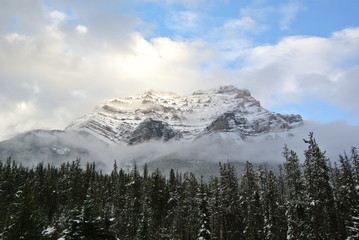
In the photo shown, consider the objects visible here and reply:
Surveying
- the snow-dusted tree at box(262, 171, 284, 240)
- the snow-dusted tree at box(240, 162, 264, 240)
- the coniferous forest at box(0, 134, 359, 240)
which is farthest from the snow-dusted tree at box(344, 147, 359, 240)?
the snow-dusted tree at box(240, 162, 264, 240)

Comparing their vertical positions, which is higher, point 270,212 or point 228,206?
point 228,206

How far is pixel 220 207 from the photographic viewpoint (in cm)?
6138

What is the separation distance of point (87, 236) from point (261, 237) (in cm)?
4109

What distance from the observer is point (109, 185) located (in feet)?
373

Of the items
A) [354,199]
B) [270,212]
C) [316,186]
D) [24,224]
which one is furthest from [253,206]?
[24,224]

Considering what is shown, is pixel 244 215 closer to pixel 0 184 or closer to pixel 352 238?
pixel 352 238

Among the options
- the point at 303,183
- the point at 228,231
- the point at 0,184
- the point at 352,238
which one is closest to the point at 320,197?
the point at 303,183

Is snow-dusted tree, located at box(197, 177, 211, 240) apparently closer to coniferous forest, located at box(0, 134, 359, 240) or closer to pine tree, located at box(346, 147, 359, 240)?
coniferous forest, located at box(0, 134, 359, 240)

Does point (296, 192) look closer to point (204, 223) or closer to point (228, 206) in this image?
point (204, 223)

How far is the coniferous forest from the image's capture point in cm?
3512

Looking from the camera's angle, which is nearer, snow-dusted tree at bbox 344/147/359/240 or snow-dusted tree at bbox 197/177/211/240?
snow-dusted tree at bbox 344/147/359/240

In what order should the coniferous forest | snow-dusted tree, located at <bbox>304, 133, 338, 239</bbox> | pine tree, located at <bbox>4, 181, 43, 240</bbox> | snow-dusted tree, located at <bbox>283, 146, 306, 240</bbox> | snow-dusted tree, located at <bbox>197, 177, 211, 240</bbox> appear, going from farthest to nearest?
snow-dusted tree, located at <bbox>197, 177, 211, 240</bbox> < snow-dusted tree, located at <bbox>283, 146, 306, 240</bbox> < snow-dusted tree, located at <bbox>304, 133, 338, 239</bbox> < the coniferous forest < pine tree, located at <bbox>4, 181, 43, 240</bbox>

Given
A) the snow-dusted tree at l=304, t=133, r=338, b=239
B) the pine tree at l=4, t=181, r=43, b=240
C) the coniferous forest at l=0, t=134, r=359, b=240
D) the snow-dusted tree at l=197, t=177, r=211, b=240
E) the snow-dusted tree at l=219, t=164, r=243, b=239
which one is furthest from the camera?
the snow-dusted tree at l=219, t=164, r=243, b=239

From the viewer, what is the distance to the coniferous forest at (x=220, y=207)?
35.1m
